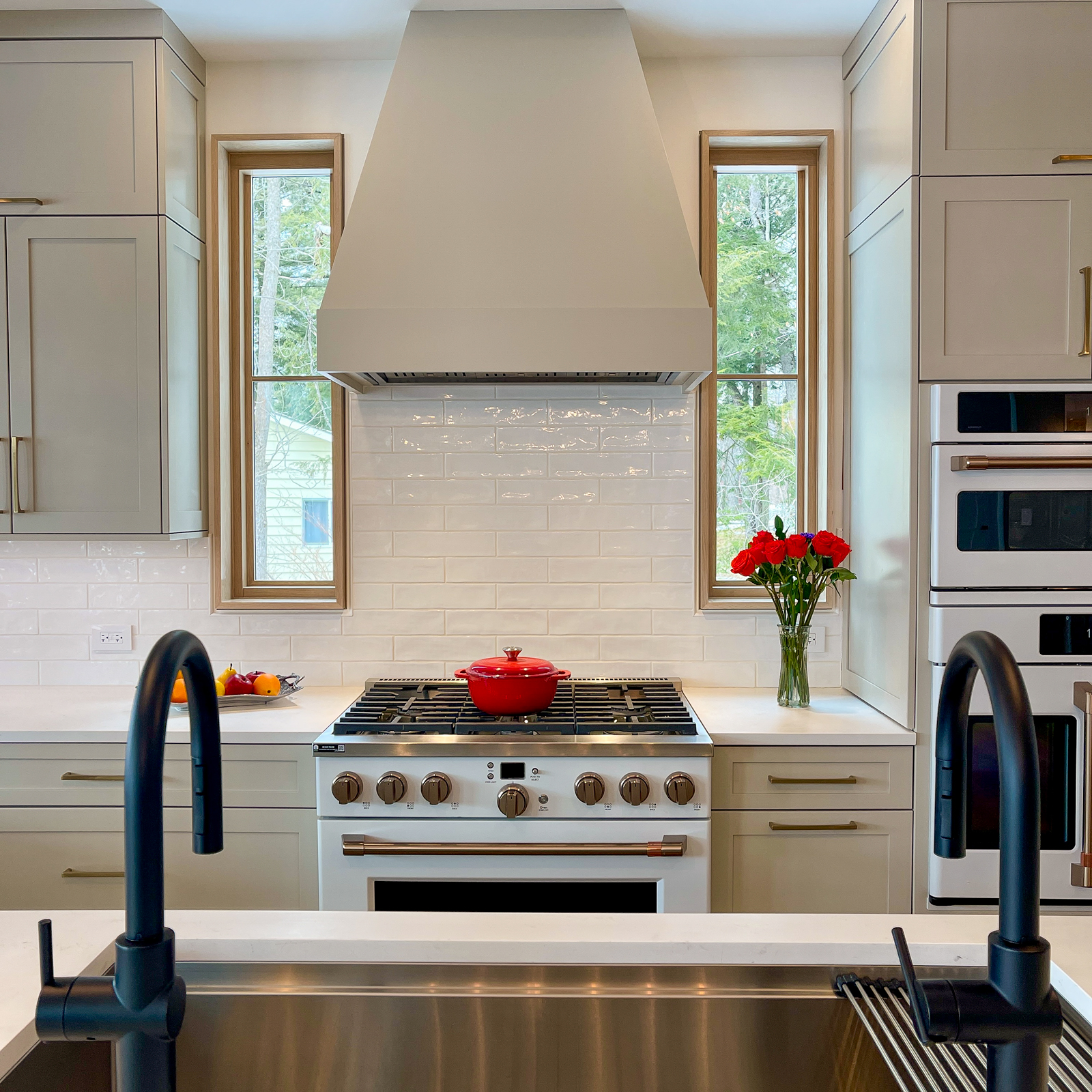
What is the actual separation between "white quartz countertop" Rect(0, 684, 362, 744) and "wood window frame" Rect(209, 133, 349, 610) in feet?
1.24

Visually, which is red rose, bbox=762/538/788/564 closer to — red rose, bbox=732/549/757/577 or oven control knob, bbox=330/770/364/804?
red rose, bbox=732/549/757/577

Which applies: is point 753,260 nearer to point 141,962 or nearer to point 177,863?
point 177,863

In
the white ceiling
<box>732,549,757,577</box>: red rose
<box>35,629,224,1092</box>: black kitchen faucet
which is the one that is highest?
the white ceiling

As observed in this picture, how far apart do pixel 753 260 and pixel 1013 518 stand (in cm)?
125

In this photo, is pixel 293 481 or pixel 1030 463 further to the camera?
pixel 293 481

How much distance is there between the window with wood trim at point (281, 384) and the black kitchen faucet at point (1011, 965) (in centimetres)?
270

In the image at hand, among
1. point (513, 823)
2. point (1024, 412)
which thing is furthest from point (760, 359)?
point (513, 823)

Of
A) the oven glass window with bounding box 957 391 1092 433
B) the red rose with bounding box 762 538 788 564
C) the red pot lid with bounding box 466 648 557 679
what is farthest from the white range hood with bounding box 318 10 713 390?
the red pot lid with bounding box 466 648 557 679

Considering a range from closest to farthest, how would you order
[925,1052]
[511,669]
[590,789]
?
[925,1052], [590,789], [511,669]

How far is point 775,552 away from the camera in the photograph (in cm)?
262

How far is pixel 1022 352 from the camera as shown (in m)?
2.37

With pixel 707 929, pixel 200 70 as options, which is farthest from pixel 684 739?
pixel 200 70

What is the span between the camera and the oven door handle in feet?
7.52

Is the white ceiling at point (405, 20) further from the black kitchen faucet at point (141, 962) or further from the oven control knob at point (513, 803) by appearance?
the black kitchen faucet at point (141, 962)
